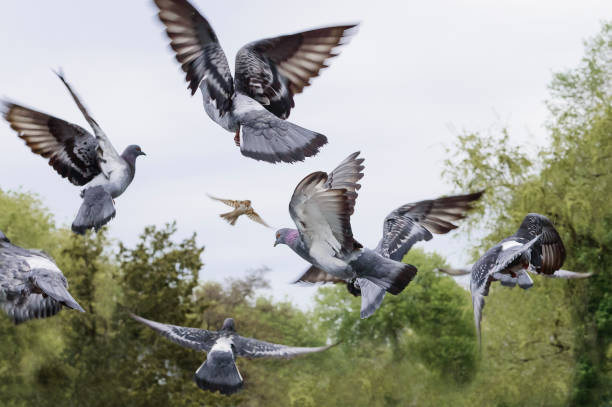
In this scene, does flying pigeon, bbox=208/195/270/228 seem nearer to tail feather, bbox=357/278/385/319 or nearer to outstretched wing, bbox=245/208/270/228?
outstretched wing, bbox=245/208/270/228

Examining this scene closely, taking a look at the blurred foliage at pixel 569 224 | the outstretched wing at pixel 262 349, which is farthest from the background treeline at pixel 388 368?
the outstretched wing at pixel 262 349

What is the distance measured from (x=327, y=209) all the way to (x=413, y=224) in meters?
1.49

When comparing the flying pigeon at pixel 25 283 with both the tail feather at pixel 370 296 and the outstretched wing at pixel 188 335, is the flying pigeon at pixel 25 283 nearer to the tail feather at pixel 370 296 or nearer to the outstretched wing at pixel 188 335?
the outstretched wing at pixel 188 335

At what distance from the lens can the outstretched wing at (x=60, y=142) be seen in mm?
3801

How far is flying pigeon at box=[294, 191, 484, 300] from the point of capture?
387 cm

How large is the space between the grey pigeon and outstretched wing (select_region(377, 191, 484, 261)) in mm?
625

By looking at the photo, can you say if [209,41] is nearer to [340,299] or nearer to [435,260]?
[435,260]

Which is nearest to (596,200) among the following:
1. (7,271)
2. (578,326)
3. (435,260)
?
(578,326)

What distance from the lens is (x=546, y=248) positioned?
4043mm

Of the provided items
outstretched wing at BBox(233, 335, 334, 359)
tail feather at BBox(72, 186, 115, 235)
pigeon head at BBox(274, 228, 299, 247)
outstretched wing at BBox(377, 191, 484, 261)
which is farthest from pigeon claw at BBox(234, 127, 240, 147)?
outstretched wing at BBox(233, 335, 334, 359)

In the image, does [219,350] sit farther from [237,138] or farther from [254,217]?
[237,138]

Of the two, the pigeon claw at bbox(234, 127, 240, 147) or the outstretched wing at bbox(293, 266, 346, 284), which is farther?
the outstretched wing at bbox(293, 266, 346, 284)

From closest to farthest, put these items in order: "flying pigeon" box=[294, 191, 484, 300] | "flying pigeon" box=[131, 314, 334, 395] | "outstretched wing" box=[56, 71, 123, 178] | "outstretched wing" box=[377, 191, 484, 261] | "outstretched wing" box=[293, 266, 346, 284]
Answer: "outstretched wing" box=[56, 71, 123, 178]
"outstretched wing" box=[293, 266, 346, 284]
"flying pigeon" box=[294, 191, 484, 300]
"outstretched wing" box=[377, 191, 484, 261]
"flying pigeon" box=[131, 314, 334, 395]

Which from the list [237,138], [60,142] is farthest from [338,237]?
[60,142]
